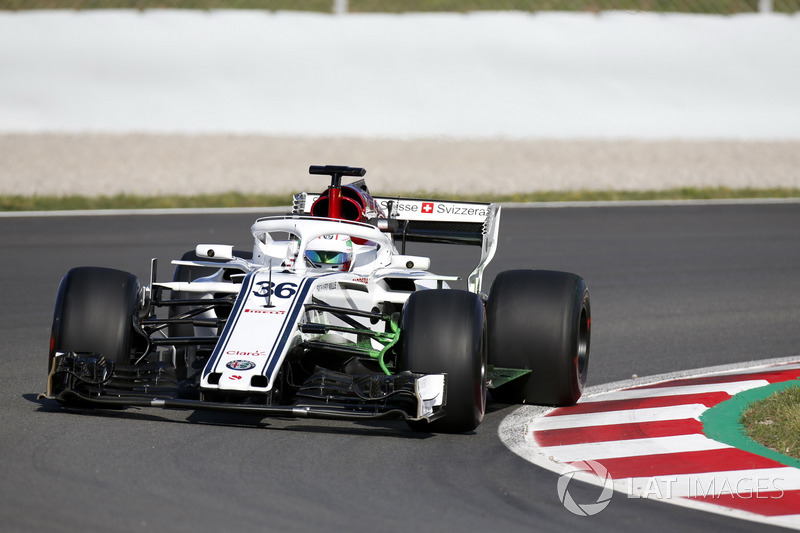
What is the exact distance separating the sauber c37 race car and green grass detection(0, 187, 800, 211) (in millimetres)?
9040

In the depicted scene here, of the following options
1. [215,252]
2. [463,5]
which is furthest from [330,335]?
[463,5]

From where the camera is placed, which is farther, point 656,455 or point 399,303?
point 399,303

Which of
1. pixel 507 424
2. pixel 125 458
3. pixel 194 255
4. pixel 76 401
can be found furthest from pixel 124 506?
pixel 194 255

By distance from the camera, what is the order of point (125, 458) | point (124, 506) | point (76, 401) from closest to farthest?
point (124, 506) → point (125, 458) → point (76, 401)

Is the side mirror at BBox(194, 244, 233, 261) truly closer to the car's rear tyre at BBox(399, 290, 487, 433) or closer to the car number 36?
the car number 36

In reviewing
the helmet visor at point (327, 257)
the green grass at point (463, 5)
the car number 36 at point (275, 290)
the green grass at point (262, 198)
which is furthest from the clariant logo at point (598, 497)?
the green grass at point (463, 5)

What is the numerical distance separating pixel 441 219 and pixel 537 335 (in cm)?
175

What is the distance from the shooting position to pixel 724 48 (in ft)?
72.5

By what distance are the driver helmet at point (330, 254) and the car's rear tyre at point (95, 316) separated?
1254 mm

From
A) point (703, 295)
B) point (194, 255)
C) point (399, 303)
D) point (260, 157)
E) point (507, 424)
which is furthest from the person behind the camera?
point (260, 157)

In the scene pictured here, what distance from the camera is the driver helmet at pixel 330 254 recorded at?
8.11m

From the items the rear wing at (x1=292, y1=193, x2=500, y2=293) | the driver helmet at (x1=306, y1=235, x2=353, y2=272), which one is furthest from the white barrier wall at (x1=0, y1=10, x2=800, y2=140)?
the driver helmet at (x1=306, y1=235, x2=353, y2=272)

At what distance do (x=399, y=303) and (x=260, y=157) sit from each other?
13250mm

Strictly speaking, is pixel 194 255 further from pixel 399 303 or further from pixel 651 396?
pixel 651 396
